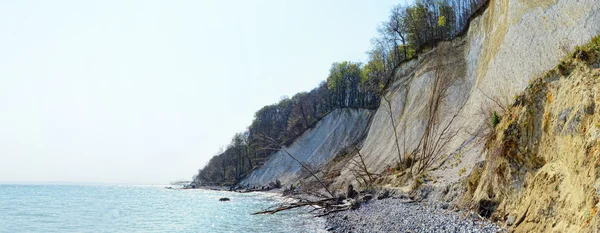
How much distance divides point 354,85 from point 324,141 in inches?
592

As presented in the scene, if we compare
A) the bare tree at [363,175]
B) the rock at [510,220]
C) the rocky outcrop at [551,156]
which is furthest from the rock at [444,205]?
the bare tree at [363,175]

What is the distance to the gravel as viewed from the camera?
8.87m

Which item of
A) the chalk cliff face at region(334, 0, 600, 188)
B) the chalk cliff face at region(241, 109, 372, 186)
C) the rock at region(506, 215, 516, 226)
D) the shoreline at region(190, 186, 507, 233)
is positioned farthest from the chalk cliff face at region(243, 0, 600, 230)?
the chalk cliff face at region(241, 109, 372, 186)

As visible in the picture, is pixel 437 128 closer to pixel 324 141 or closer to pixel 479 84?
pixel 479 84

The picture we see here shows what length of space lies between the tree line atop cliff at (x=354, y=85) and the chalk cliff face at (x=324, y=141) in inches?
58.9

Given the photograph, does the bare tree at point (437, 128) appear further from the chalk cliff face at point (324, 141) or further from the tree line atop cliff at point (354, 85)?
the chalk cliff face at point (324, 141)

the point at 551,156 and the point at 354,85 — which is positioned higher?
the point at 354,85

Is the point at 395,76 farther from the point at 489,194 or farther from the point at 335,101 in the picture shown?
the point at 335,101

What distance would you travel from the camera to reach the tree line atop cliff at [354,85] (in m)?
40.6

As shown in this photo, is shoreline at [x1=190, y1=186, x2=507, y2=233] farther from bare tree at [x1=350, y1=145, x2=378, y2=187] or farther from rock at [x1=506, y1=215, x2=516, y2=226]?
bare tree at [x1=350, y1=145, x2=378, y2=187]

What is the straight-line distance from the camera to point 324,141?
46.4 meters

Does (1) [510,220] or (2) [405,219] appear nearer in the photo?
(1) [510,220]

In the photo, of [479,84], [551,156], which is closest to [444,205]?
[551,156]

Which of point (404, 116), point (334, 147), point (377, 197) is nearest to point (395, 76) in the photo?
point (404, 116)
